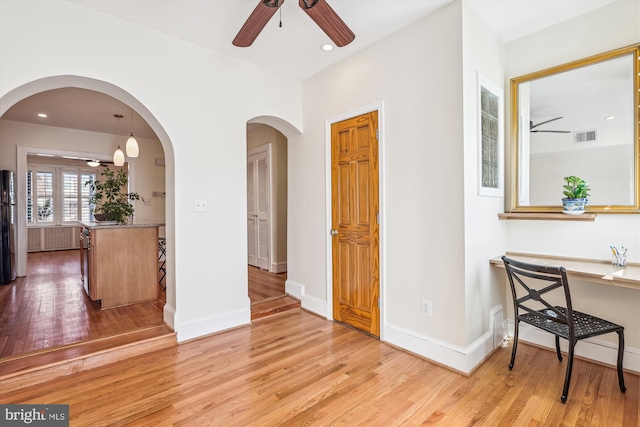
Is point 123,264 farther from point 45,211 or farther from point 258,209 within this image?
point 45,211

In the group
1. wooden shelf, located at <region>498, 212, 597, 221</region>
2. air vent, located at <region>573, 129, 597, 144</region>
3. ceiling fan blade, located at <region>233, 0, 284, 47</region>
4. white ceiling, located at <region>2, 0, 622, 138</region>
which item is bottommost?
wooden shelf, located at <region>498, 212, 597, 221</region>

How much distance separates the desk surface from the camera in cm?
193

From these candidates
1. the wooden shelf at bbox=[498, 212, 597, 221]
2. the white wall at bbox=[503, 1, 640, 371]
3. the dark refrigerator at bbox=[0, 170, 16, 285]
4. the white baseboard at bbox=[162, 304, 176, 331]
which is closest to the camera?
the white wall at bbox=[503, 1, 640, 371]

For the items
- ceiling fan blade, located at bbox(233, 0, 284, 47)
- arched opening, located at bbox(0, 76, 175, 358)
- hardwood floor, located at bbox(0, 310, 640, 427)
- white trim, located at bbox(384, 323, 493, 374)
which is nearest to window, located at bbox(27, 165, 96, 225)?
arched opening, located at bbox(0, 76, 175, 358)

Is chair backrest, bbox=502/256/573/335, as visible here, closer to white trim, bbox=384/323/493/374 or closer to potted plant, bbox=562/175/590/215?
white trim, bbox=384/323/493/374

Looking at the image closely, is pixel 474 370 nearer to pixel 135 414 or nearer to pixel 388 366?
pixel 388 366

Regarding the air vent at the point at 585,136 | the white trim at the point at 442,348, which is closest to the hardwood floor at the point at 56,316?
the white trim at the point at 442,348

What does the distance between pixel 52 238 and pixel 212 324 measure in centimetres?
826

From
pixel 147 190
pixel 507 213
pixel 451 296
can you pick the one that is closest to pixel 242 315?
pixel 451 296

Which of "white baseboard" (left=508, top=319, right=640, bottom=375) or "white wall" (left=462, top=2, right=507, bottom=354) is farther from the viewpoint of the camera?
"white wall" (left=462, top=2, right=507, bottom=354)

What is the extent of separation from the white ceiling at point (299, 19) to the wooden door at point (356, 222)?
2.43ft

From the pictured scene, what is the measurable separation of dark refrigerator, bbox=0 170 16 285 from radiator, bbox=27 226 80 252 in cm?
415

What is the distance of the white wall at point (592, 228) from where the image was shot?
2234 mm

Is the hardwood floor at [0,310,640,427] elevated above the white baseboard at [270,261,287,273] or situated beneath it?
situated beneath
